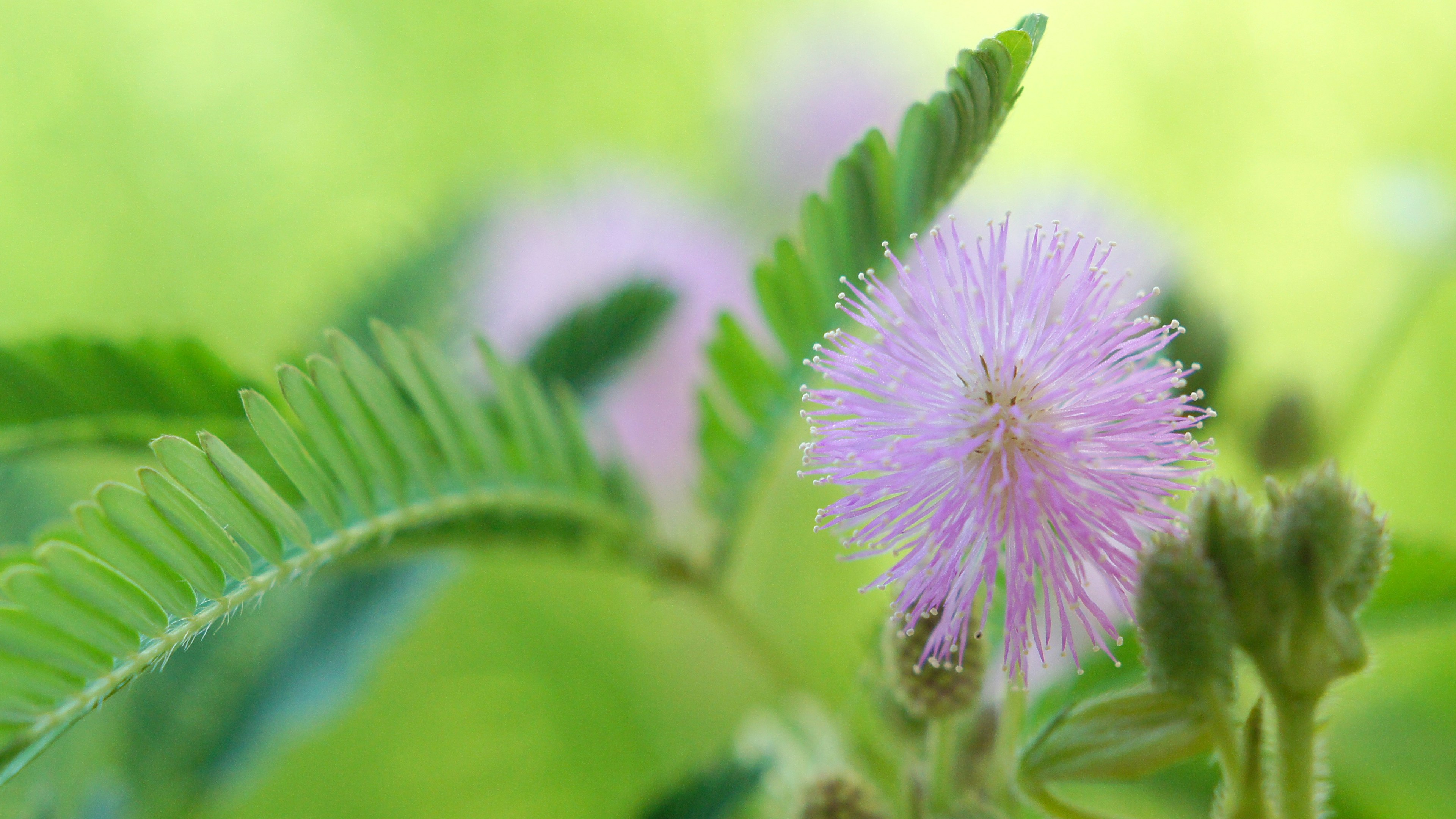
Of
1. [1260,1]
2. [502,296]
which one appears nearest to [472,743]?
[502,296]

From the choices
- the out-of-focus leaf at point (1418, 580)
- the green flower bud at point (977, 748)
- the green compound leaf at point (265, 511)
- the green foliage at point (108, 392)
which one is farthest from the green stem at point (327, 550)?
the out-of-focus leaf at point (1418, 580)

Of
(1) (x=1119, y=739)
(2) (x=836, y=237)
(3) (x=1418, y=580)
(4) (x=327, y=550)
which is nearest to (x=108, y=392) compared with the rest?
(4) (x=327, y=550)

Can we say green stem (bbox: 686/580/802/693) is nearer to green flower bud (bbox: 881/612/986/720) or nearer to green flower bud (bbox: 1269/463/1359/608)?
green flower bud (bbox: 881/612/986/720)

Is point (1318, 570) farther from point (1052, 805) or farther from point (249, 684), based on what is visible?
point (249, 684)

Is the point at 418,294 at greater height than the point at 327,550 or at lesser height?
greater

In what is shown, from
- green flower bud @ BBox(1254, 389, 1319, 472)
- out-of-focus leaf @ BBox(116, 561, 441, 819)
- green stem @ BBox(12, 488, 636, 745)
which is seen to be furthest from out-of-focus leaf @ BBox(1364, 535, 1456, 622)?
out-of-focus leaf @ BBox(116, 561, 441, 819)

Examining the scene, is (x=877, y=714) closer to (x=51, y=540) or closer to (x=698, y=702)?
(x=51, y=540)
